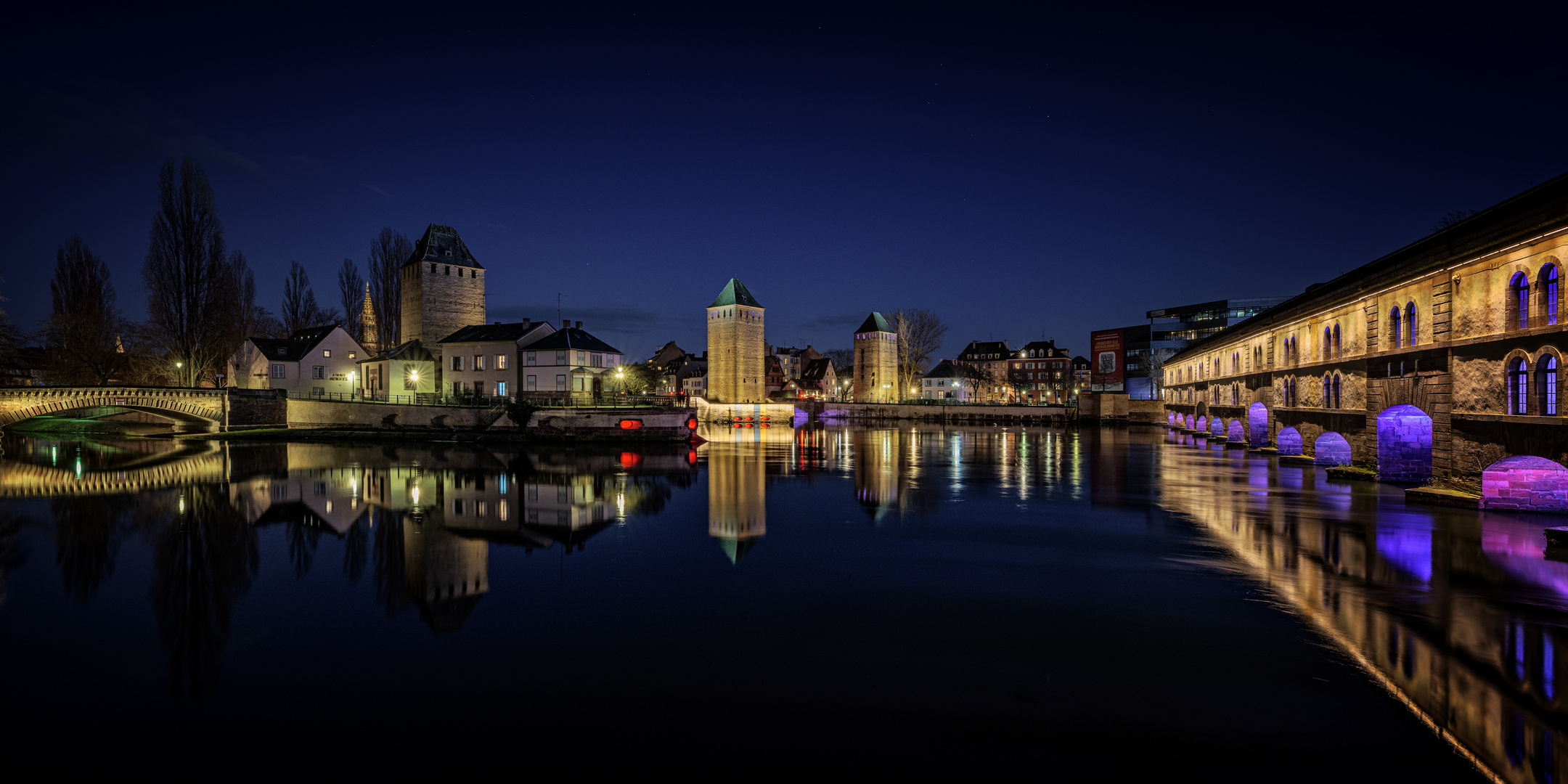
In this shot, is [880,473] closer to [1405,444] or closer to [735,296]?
[1405,444]

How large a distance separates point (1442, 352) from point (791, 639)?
1709 cm

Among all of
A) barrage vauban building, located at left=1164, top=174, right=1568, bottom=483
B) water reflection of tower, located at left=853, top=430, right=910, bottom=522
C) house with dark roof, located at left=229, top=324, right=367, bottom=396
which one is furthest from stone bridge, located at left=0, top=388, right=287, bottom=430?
barrage vauban building, located at left=1164, top=174, right=1568, bottom=483

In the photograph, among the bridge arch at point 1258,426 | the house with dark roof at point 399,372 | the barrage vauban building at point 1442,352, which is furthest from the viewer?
the house with dark roof at point 399,372

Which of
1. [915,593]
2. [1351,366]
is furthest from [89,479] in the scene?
[1351,366]

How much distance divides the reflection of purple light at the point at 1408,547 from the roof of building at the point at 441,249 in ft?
183

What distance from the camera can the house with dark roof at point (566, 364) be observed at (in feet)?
154

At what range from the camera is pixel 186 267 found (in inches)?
1610

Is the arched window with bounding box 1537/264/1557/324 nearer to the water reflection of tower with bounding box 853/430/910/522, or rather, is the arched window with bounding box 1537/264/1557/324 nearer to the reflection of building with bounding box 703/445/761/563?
the water reflection of tower with bounding box 853/430/910/522

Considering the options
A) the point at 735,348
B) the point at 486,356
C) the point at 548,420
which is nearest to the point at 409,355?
the point at 486,356

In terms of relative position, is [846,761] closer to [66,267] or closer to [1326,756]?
[1326,756]

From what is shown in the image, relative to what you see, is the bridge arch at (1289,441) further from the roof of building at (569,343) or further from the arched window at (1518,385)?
the roof of building at (569,343)

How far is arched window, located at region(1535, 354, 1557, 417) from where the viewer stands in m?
12.3

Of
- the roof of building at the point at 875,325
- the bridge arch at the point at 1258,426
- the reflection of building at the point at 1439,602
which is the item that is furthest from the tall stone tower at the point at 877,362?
the reflection of building at the point at 1439,602

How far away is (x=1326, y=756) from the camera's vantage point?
4.94 metres
